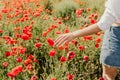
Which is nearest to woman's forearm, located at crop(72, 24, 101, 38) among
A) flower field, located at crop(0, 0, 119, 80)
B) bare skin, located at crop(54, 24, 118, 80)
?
bare skin, located at crop(54, 24, 118, 80)

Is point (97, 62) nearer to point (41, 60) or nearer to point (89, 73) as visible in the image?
point (89, 73)

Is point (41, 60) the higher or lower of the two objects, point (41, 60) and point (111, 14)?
the lower

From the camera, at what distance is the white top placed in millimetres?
2514

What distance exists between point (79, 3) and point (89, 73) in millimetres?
3780

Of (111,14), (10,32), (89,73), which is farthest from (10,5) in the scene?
(111,14)

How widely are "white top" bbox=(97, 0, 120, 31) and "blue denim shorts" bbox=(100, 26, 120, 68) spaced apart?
123mm

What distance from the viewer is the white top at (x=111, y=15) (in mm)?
2514

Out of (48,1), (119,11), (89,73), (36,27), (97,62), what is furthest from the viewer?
(48,1)

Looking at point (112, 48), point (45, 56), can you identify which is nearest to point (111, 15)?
point (112, 48)

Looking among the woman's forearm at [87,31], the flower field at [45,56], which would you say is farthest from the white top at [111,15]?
the flower field at [45,56]

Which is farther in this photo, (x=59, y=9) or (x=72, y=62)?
(x=59, y=9)

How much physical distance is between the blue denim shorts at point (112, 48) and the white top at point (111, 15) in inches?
4.9

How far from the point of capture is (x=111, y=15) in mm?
2568

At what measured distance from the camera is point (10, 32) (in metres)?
5.61
